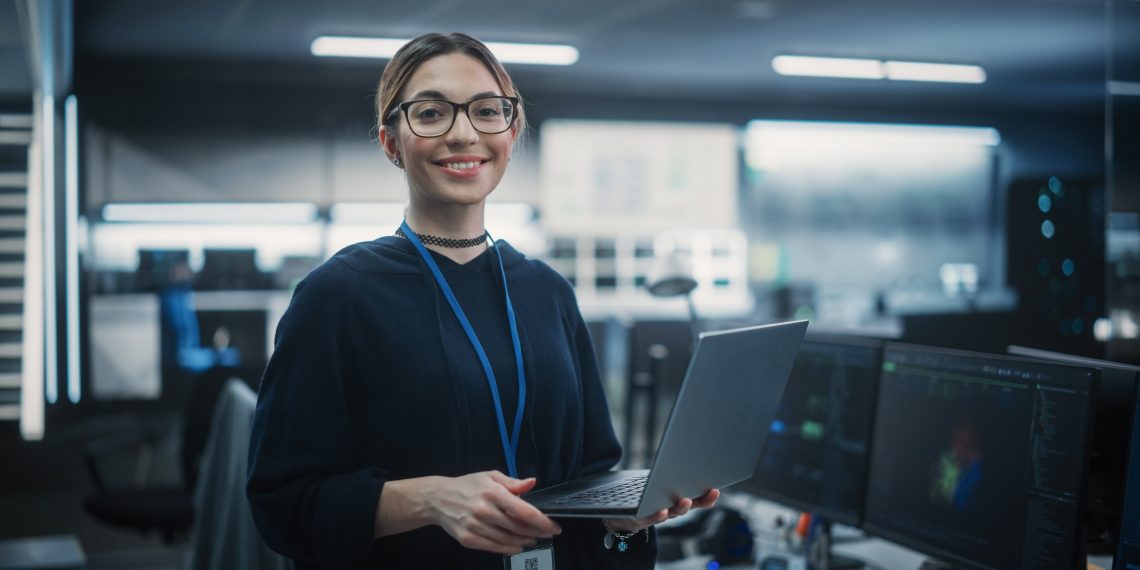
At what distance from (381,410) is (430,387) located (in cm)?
7

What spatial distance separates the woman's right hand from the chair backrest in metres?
1.15

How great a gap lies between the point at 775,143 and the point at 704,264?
133 cm

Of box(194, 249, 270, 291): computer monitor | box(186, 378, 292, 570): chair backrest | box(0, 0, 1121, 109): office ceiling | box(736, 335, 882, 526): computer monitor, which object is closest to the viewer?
box(736, 335, 882, 526): computer monitor

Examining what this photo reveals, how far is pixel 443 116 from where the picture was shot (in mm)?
1275

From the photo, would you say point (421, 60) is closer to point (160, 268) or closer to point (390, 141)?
point (390, 141)

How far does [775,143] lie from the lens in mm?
9219

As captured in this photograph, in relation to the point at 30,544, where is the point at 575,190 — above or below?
above

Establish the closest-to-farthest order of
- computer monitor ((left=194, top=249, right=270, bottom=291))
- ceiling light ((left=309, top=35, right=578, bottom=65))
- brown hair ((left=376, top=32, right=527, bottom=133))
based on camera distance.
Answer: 1. brown hair ((left=376, top=32, right=527, bottom=133))
2. ceiling light ((left=309, top=35, right=578, bottom=65))
3. computer monitor ((left=194, top=249, right=270, bottom=291))

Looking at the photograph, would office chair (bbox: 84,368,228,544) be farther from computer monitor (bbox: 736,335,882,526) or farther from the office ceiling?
computer monitor (bbox: 736,335,882,526)

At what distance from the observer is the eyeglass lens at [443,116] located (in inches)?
49.9

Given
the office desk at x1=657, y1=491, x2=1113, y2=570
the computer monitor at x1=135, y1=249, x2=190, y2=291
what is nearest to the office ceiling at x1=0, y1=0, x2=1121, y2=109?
the computer monitor at x1=135, y1=249, x2=190, y2=291

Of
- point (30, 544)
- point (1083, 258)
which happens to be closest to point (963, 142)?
point (1083, 258)

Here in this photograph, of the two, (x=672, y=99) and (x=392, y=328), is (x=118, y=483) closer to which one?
(x=672, y=99)

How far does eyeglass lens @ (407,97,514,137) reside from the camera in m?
Result: 1.27
